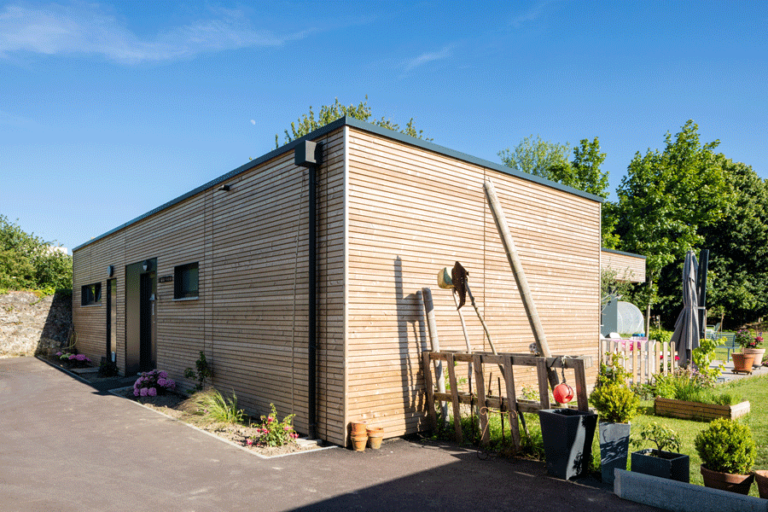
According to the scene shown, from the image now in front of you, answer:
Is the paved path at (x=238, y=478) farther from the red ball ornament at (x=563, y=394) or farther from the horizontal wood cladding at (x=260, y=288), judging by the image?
the horizontal wood cladding at (x=260, y=288)

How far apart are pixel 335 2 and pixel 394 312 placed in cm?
617

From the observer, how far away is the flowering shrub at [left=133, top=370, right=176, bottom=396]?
11102mm

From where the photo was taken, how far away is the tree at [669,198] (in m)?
27.1

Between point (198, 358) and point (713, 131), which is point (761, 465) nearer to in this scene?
point (198, 358)

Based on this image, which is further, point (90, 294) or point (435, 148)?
point (90, 294)

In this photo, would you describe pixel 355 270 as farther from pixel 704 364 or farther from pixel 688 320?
pixel 704 364

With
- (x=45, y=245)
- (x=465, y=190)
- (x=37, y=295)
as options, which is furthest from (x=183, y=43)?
(x=45, y=245)

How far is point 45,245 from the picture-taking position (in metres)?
37.7

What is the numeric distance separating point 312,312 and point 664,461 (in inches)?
187

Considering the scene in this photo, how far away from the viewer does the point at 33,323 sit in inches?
826

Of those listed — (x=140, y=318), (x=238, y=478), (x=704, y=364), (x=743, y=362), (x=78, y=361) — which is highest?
(x=140, y=318)

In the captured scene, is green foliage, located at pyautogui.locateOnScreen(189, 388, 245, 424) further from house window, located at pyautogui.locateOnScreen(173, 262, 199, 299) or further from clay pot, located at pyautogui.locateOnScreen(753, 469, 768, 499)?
clay pot, located at pyautogui.locateOnScreen(753, 469, 768, 499)

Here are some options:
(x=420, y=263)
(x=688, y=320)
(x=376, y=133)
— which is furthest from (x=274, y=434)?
(x=688, y=320)

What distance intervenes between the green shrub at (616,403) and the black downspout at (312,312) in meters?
3.83
